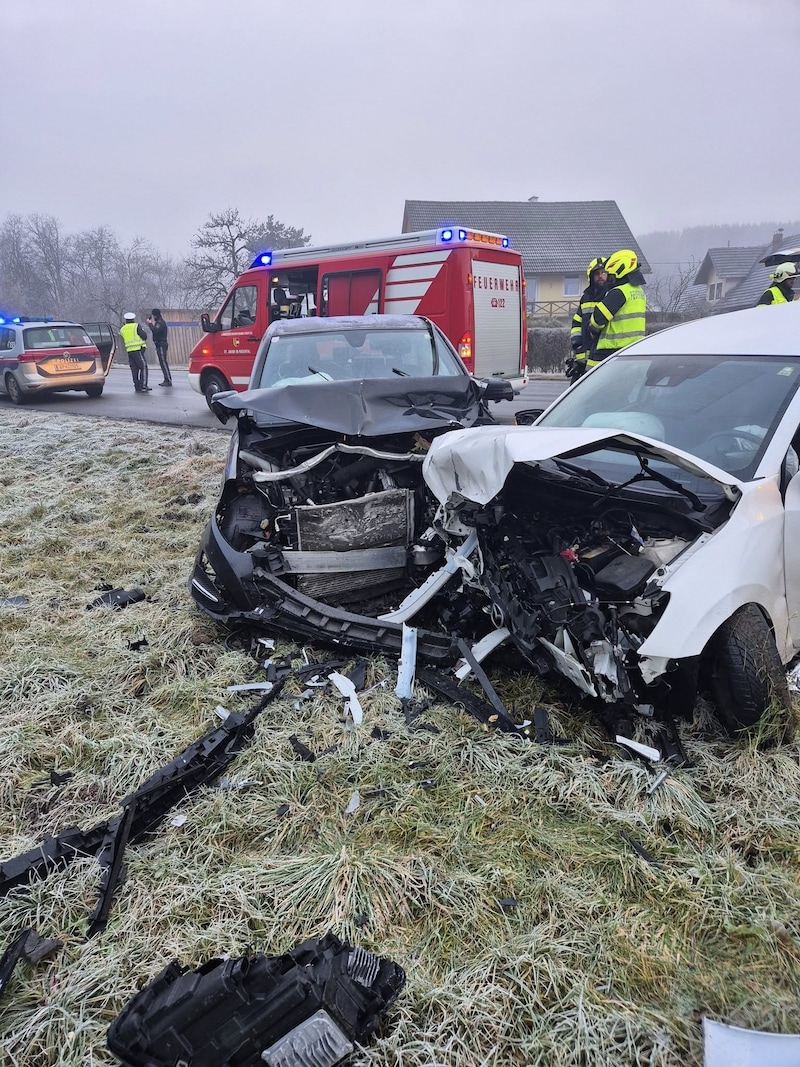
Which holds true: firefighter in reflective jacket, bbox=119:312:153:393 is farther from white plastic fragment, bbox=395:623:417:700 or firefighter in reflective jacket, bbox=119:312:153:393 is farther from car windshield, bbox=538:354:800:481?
white plastic fragment, bbox=395:623:417:700

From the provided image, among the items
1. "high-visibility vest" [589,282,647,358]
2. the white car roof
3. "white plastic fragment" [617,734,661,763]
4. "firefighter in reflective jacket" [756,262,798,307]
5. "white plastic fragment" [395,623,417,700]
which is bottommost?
"white plastic fragment" [617,734,661,763]

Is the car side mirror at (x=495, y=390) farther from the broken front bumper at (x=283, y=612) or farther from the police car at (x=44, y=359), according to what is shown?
the police car at (x=44, y=359)

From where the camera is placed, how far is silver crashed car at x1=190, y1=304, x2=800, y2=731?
2453mm

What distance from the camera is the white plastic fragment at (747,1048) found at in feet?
5.07

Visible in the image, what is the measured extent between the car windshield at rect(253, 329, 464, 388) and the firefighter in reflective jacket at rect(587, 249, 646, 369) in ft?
5.38

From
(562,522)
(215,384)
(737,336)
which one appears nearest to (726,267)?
(215,384)

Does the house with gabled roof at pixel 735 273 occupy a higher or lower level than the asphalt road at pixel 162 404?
higher

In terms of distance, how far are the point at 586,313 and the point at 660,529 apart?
4392 mm

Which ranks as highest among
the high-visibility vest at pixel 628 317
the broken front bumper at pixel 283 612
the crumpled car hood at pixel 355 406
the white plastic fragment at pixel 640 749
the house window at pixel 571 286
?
the house window at pixel 571 286

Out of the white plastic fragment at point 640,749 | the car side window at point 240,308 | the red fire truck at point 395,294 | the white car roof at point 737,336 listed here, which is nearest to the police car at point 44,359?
the red fire truck at point 395,294

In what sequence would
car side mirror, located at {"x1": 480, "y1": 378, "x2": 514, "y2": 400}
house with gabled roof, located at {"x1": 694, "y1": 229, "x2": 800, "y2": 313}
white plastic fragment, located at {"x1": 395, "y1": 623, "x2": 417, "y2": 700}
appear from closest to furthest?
1. white plastic fragment, located at {"x1": 395, "y1": 623, "x2": 417, "y2": 700}
2. car side mirror, located at {"x1": 480, "y1": 378, "x2": 514, "y2": 400}
3. house with gabled roof, located at {"x1": 694, "y1": 229, "x2": 800, "y2": 313}

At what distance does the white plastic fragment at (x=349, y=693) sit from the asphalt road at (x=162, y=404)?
731cm

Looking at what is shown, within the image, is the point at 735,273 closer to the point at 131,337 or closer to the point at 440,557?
the point at 131,337

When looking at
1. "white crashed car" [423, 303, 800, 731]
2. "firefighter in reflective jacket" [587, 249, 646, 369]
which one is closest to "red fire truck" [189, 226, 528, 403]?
"firefighter in reflective jacket" [587, 249, 646, 369]
